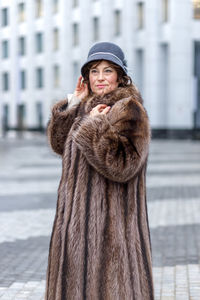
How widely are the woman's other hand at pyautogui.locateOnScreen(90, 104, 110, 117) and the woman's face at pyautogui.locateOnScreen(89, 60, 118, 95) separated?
4.5 inches

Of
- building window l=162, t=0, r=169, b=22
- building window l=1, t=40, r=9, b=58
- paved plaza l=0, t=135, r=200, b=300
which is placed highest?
building window l=162, t=0, r=169, b=22

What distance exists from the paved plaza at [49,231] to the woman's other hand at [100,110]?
1.96 ft

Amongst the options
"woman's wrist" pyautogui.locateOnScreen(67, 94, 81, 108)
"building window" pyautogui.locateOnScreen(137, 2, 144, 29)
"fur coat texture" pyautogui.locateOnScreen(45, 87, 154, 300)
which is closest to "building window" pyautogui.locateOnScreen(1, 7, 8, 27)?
"building window" pyautogui.locateOnScreen(137, 2, 144, 29)

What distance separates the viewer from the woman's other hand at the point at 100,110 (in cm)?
296

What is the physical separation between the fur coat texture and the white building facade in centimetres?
3448

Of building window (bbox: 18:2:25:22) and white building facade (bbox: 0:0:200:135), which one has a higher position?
building window (bbox: 18:2:25:22)

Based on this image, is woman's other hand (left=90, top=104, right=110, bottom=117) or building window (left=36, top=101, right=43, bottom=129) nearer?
woman's other hand (left=90, top=104, right=110, bottom=117)

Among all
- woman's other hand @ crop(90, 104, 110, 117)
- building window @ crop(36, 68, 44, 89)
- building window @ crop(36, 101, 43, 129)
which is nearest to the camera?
woman's other hand @ crop(90, 104, 110, 117)

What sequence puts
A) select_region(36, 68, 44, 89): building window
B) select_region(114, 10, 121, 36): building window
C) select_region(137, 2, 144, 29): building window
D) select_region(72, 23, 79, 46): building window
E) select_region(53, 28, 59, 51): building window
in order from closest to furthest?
1. select_region(137, 2, 144, 29): building window
2. select_region(114, 10, 121, 36): building window
3. select_region(72, 23, 79, 46): building window
4. select_region(53, 28, 59, 51): building window
5. select_region(36, 68, 44, 89): building window

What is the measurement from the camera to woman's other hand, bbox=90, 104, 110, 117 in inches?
117

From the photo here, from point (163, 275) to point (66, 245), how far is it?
261cm

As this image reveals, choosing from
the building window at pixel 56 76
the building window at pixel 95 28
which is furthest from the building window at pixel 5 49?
the building window at pixel 95 28

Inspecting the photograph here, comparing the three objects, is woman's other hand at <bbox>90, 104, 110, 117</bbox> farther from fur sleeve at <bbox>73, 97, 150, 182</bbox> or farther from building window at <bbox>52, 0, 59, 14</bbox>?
building window at <bbox>52, 0, 59, 14</bbox>

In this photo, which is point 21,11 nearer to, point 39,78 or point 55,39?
point 55,39
